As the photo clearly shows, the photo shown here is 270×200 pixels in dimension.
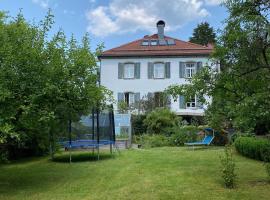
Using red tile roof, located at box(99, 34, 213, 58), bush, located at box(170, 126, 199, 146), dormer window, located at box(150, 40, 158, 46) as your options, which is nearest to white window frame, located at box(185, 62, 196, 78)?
red tile roof, located at box(99, 34, 213, 58)

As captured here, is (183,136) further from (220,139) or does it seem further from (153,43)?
(153,43)

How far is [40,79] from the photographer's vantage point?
424 inches

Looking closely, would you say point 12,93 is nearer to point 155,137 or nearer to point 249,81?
point 249,81

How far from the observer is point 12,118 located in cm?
995

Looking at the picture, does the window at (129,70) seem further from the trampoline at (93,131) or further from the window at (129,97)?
the trampoline at (93,131)

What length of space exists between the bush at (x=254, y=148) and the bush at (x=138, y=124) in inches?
507

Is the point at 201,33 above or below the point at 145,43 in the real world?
above

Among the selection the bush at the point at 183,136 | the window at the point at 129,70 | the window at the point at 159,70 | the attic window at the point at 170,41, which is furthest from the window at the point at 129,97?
the bush at the point at 183,136

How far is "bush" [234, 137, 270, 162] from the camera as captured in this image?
545 inches

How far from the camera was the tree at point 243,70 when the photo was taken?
9781mm

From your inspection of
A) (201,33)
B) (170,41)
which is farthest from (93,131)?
(201,33)

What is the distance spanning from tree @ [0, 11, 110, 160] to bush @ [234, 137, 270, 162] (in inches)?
214

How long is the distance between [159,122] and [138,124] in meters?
2.49

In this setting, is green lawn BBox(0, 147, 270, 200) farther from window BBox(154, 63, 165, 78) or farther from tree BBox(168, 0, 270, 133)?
window BBox(154, 63, 165, 78)
